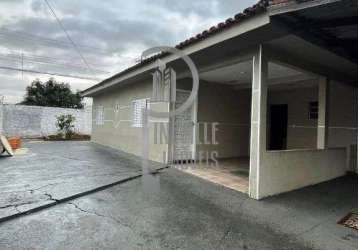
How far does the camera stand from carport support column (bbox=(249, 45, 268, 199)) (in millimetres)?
5035

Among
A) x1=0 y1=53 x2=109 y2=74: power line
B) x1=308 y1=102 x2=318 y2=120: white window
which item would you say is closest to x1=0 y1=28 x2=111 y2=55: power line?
x1=0 y1=53 x2=109 y2=74: power line

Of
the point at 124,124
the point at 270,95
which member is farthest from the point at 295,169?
the point at 124,124

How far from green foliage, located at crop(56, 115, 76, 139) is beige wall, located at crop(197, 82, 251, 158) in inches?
511

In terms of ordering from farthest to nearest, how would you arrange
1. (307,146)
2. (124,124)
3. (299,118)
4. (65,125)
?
(65,125), (124,124), (299,118), (307,146)

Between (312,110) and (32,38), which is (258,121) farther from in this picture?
(32,38)

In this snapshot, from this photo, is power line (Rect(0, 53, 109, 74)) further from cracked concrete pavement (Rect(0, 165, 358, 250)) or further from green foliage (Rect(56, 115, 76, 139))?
cracked concrete pavement (Rect(0, 165, 358, 250))

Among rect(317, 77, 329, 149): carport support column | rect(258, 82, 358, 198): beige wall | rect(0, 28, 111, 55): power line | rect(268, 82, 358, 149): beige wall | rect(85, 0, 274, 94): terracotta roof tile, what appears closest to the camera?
rect(85, 0, 274, 94): terracotta roof tile

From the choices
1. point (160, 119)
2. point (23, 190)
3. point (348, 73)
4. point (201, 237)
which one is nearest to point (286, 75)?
point (348, 73)

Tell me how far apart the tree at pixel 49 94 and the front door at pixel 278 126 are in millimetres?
22863

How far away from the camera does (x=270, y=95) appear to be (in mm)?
10680

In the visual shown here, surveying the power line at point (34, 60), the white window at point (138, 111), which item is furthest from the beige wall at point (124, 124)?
the power line at point (34, 60)

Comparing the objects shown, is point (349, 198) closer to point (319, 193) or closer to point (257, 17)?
point (319, 193)

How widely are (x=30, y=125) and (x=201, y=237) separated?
18.4 metres

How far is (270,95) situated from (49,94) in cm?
2583
